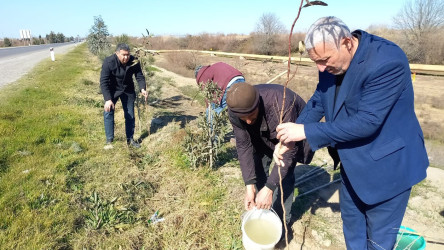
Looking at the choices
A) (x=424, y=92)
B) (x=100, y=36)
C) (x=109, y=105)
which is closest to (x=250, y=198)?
(x=109, y=105)

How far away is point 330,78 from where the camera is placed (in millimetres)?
1752

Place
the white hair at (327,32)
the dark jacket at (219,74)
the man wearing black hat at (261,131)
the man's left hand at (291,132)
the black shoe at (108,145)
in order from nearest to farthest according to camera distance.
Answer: the white hair at (327,32) < the man's left hand at (291,132) < the man wearing black hat at (261,131) < the dark jacket at (219,74) < the black shoe at (108,145)

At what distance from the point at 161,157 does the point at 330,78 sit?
325cm

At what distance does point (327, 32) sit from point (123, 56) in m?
3.74

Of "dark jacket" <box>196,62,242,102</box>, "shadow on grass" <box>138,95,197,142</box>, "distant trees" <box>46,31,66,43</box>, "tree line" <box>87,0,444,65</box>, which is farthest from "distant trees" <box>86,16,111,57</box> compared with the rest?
"distant trees" <box>46,31,66,43</box>

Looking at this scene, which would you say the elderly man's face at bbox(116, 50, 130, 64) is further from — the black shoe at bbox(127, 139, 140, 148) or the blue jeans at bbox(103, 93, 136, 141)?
the black shoe at bbox(127, 139, 140, 148)

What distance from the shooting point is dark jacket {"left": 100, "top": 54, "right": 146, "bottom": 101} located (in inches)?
174

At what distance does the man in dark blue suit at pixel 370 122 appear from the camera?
1.39 metres

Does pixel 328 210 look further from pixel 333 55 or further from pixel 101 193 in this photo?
pixel 101 193

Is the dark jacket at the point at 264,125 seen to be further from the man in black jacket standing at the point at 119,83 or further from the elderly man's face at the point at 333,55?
the man in black jacket standing at the point at 119,83

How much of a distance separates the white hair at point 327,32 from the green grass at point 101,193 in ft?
6.88

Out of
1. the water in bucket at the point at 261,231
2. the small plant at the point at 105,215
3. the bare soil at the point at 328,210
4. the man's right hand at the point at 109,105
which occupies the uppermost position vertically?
the man's right hand at the point at 109,105

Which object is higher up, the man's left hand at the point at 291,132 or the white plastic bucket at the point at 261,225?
the man's left hand at the point at 291,132

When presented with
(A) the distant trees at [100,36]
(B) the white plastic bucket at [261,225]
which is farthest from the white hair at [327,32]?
(A) the distant trees at [100,36]
